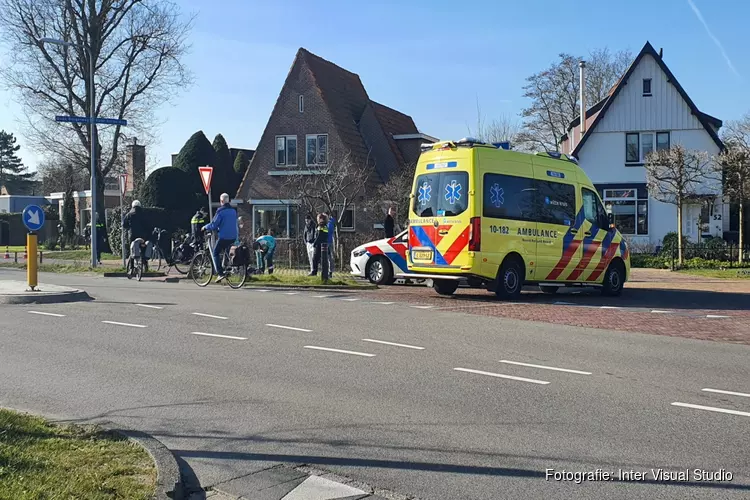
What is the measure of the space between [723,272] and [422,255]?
13167 millimetres

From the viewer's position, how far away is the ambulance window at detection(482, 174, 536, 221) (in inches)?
608

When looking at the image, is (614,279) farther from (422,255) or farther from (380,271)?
(380,271)

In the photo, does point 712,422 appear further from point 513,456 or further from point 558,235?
point 558,235

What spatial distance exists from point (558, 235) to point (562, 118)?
4390cm

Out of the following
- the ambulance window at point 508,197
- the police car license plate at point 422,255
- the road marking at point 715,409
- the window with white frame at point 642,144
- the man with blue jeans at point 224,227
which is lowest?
the road marking at point 715,409

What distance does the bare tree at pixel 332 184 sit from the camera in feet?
91.1

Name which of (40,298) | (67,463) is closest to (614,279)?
(40,298)

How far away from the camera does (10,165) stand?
99125 millimetres

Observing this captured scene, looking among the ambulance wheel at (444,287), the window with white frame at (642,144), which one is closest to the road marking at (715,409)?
the ambulance wheel at (444,287)

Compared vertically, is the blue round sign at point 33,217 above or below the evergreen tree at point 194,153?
below

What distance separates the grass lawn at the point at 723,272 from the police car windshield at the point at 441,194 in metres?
11.8

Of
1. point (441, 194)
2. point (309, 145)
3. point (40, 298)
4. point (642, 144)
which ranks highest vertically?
point (309, 145)

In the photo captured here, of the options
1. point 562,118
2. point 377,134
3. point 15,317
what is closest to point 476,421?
point 15,317

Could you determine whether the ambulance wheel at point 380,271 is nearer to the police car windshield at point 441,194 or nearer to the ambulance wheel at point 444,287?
the ambulance wheel at point 444,287
